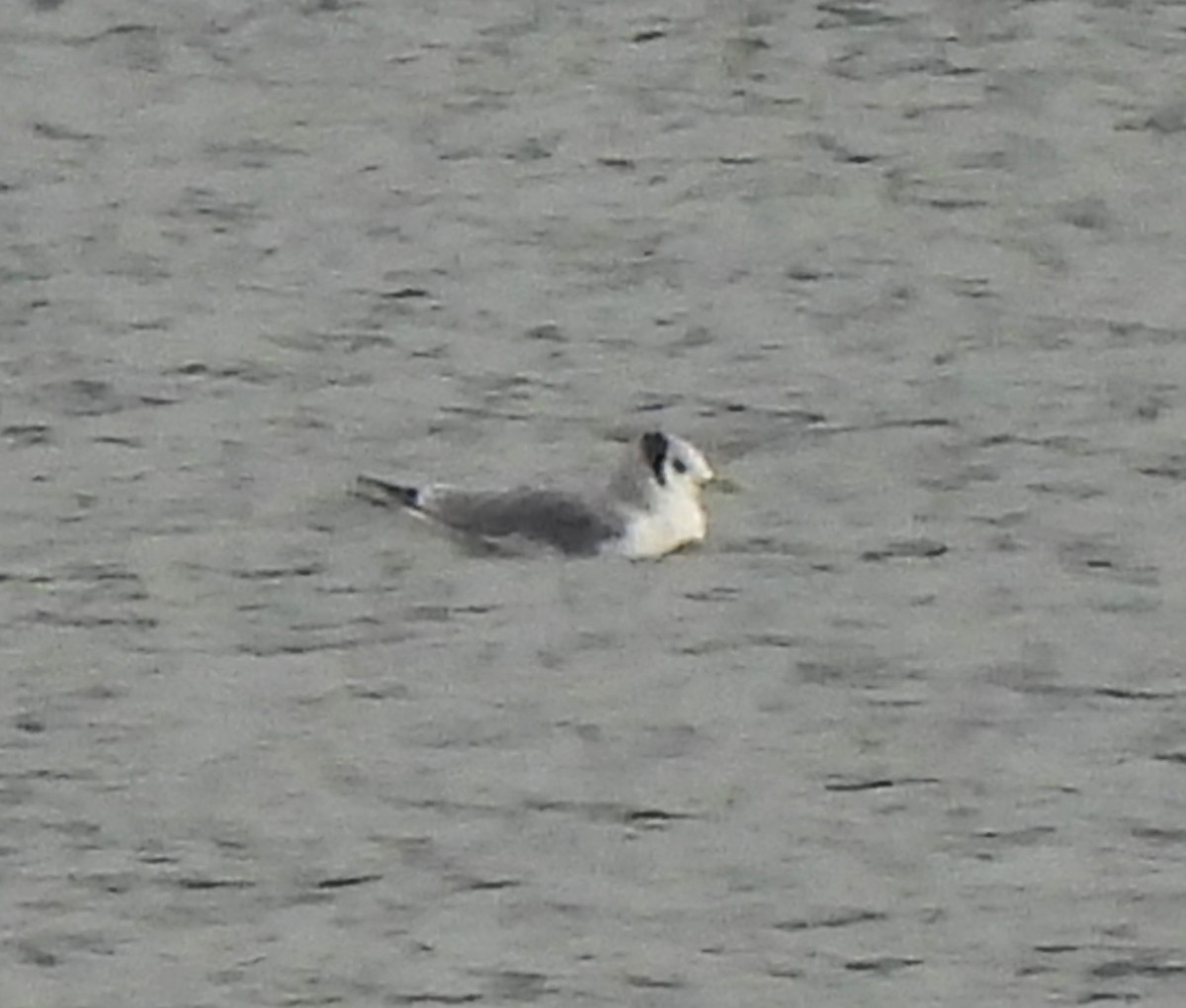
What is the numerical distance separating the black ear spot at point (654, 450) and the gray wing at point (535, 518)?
0.11m

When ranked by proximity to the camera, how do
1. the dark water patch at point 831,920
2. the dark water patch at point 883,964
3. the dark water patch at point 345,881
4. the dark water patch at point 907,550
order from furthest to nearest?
the dark water patch at point 907,550 < the dark water patch at point 345,881 < the dark water patch at point 831,920 < the dark water patch at point 883,964

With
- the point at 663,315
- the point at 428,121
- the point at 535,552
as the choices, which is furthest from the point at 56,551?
the point at 428,121

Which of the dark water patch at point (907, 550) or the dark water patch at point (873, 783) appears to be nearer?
the dark water patch at point (873, 783)

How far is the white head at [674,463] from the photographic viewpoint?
7355mm

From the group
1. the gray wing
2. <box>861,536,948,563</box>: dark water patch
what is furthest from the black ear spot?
<box>861,536,948,563</box>: dark water patch

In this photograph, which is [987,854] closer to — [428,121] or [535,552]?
[535,552]

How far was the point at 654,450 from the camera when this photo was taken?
741 cm

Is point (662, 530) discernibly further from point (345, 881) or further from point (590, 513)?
point (345, 881)

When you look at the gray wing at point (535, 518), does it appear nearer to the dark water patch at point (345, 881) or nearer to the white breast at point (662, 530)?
the white breast at point (662, 530)

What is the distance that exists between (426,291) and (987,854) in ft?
7.40

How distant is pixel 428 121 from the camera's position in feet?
29.8

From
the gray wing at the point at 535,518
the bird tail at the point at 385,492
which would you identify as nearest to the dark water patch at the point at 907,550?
the gray wing at the point at 535,518

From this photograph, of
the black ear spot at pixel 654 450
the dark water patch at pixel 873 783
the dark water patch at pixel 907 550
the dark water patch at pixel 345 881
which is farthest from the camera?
the black ear spot at pixel 654 450

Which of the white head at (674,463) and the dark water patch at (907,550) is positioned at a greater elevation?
the white head at (674,463)
